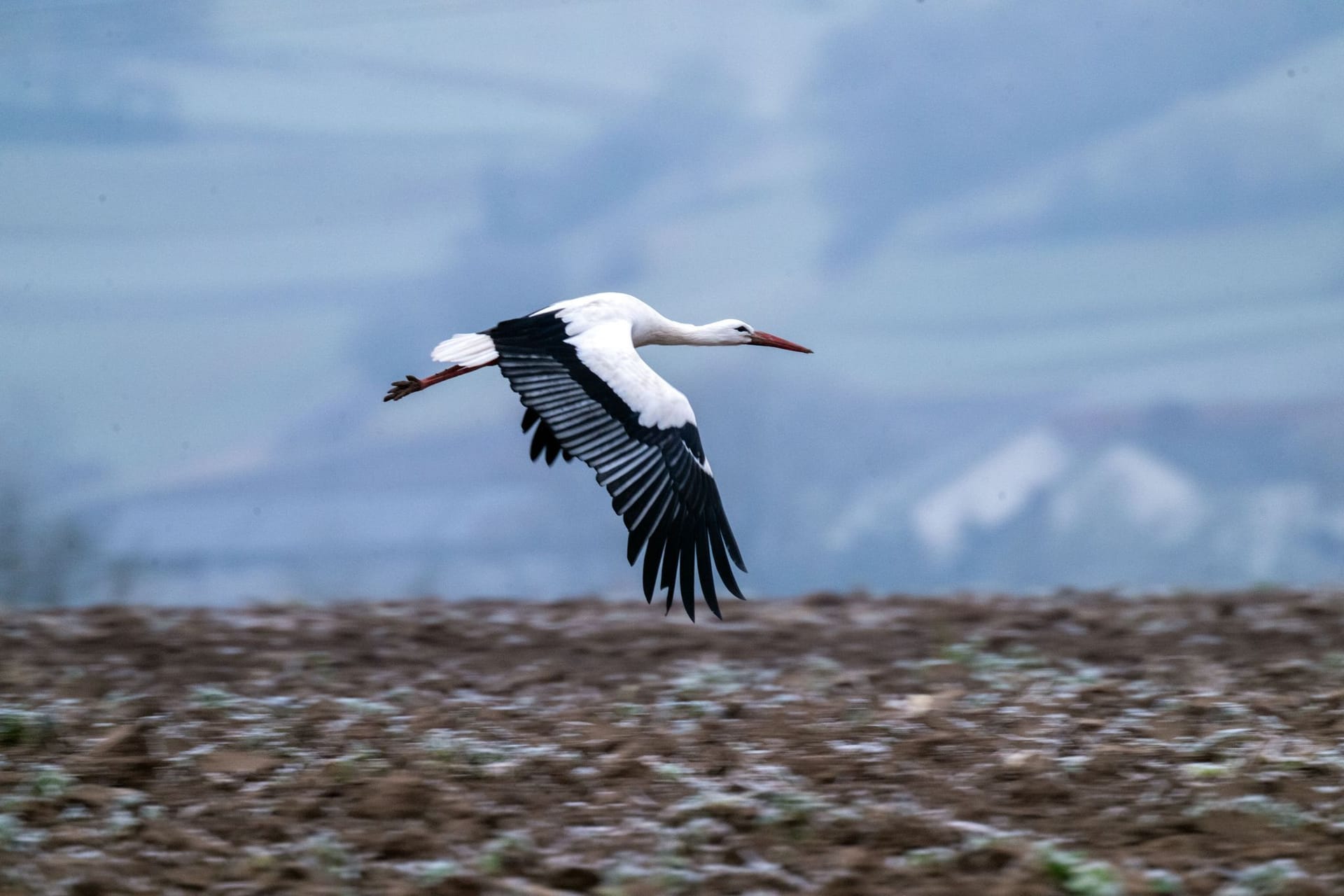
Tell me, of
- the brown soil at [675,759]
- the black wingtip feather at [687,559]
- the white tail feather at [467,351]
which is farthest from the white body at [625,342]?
the brown soil at [675,759]

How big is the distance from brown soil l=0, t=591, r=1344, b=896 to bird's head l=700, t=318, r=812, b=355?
1.58 metres

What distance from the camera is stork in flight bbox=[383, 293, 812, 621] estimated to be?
5.96 m

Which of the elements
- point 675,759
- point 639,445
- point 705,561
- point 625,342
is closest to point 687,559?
point 705,561

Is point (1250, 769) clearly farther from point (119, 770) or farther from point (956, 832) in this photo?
point (119, 770)

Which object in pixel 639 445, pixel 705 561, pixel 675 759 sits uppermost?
pixel 639 445

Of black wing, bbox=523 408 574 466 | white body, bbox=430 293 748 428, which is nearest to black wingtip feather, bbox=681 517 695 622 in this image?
white body, bbox=430 293 748 428

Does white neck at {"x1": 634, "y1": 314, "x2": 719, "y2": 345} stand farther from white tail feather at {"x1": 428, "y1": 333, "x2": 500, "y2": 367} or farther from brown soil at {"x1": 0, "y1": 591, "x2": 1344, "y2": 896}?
brown soil at {"x1": 0, "y1": 591, "x2": 1344, "y2": 896}

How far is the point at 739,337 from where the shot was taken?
311 inches

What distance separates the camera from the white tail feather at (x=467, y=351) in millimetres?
6891

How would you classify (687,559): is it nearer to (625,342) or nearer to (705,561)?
(705,561)

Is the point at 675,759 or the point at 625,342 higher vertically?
the point at 625,342

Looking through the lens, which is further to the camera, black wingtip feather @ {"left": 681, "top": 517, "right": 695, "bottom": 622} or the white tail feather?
the white tail feather

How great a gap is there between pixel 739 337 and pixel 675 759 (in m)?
3.08

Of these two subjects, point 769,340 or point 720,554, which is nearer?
point 720,554
